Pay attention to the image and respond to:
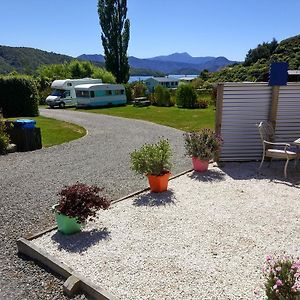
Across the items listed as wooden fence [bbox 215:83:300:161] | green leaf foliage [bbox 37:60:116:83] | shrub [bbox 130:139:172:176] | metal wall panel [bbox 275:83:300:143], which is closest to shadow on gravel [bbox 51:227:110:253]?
shrub [bbox 130:139:172:176]

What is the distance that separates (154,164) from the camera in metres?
5.91

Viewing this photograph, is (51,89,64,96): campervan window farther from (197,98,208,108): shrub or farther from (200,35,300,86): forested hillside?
(200,35,300,86): forested hillside

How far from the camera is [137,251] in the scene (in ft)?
13.2

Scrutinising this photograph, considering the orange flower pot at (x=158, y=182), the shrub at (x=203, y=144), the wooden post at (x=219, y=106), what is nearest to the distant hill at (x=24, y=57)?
the wooden post at (x=219, y=106)

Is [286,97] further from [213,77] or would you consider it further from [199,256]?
[213,77]

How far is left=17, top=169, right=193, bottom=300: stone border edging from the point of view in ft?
10.6

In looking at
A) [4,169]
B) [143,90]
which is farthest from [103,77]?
[4,169]

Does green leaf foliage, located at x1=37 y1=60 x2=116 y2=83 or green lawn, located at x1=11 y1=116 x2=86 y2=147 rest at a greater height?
green leaf foliage, located at x1=37 y1=60 x2=116 y2=83

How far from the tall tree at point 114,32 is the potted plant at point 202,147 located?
33120mm

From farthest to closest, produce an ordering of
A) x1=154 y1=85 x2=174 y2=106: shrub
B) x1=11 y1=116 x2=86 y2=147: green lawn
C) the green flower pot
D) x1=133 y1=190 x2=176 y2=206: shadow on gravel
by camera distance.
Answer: x1=154 y1=85 x2=174 y2=106: shrub → x1=11 y1=116 x2=86 y2=147: green lawn → x1=133 y1=190 x2=176 y2=206: shadow on gravel → the green flower pot

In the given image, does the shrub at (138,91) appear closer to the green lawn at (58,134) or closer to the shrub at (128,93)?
the shrub at (128,93)

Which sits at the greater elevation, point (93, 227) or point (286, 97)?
point (286, 97)

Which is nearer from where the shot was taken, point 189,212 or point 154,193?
point 189,212

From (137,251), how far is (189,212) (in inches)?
56.7
